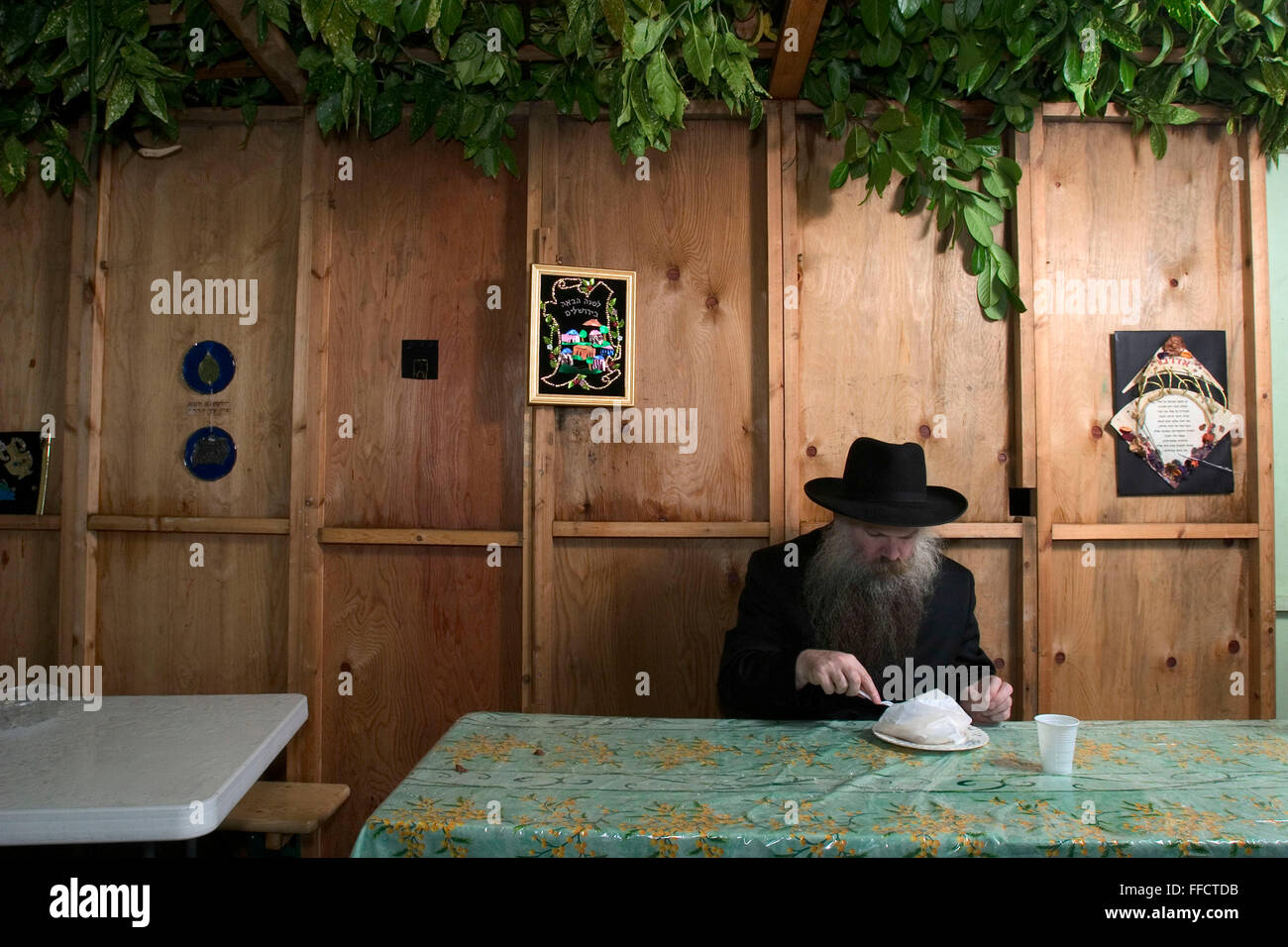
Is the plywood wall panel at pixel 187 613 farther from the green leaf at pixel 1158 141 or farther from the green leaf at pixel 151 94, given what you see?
the green leaf at pixel 1158 141

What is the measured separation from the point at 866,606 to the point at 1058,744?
0.90 metres

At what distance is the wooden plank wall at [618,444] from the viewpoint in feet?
9.65

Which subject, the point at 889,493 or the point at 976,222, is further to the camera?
the point at 976,222

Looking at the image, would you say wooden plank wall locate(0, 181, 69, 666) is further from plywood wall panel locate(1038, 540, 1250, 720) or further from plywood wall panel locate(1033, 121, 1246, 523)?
plywood wall panel locate(1038, 540, 1250, 720)

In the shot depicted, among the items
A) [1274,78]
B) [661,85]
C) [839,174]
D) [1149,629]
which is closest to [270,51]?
[661,85]

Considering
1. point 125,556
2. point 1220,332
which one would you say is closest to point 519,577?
point 125,556

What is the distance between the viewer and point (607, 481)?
9.74 ft

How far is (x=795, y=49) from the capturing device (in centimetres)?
259

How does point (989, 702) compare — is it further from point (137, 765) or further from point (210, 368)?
point (210, 368)

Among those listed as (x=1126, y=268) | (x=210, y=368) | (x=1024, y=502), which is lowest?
(x=1024, y=502)

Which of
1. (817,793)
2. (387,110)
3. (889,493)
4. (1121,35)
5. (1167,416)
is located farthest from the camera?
(1167,416)

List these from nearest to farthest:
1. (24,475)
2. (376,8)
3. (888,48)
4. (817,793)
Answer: (817,793) < (376,8) < (888,48) < (24,475)

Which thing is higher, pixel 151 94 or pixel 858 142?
pixel 151 94
